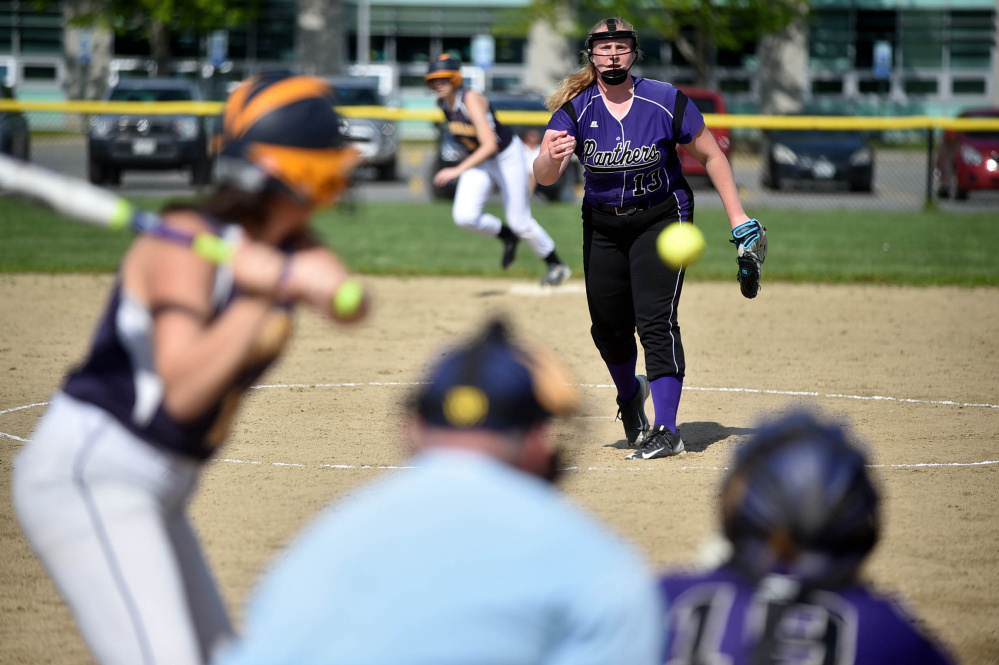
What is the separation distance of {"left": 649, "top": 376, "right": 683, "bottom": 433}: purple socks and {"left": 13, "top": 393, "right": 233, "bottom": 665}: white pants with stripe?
13.3 ft

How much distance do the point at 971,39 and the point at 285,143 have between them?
42.6 metres

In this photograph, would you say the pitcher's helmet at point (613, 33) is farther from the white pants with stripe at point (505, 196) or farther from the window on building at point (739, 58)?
the window on building at point (739, 58)

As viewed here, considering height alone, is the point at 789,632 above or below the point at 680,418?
above

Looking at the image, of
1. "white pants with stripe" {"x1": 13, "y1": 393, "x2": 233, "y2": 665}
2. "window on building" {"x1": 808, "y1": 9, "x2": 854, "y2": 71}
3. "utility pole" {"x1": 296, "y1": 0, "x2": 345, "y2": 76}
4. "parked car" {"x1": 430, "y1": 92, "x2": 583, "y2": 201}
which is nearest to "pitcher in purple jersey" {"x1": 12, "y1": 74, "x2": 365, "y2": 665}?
"white pants with stripe" {"x1": 13, "y1": 393, "x2": 233, "y2": 665}

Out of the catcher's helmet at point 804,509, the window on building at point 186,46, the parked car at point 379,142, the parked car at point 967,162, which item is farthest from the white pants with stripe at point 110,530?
the window on building at point 186,46

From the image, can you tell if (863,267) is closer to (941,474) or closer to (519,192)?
(519,192)

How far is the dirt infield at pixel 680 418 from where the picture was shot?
16.0 feet

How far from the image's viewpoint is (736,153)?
2272 centimetres

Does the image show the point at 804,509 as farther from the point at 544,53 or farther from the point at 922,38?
the point at 922,38

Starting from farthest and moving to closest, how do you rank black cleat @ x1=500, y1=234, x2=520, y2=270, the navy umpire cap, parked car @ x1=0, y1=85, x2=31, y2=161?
parked car @ x1=0, y1=85, x2=31, y2=161, black cleat @ x1=500, y1=234, x2=520, y2=270, the navy umpire cap

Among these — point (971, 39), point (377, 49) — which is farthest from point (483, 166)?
point (971, 39)

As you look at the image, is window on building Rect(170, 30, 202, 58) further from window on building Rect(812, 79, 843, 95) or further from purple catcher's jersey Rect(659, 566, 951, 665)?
purple catcher's jersey Rect(659, 566, 951, 665)

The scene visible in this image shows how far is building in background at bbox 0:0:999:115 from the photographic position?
40.0 m

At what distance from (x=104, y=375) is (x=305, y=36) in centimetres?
3928
